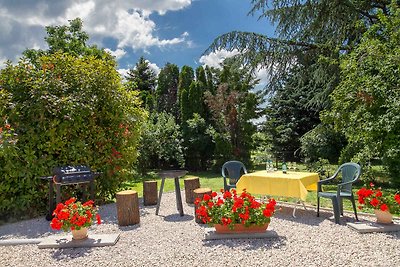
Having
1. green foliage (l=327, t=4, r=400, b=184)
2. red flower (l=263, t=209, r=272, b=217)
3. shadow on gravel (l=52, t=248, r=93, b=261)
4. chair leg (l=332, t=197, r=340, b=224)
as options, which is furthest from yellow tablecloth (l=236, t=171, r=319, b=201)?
shadow on gravel (l=52, t=248, r=93, b=261)

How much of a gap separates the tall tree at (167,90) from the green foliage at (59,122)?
485 inches

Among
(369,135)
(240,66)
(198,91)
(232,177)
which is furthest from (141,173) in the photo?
(369,135)

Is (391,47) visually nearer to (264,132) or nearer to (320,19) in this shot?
(320,19)

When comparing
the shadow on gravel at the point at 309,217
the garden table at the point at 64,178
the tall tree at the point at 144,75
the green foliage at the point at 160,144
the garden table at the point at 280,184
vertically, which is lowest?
the shadow on gravel at the point at 309,217

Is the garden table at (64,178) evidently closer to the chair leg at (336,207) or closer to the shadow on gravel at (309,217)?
the shadow on gravel at (309,217)

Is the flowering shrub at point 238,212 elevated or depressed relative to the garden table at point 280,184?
depressed

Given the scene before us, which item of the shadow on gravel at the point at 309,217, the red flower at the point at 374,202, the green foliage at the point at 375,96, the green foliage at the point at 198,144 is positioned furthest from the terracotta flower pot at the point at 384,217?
the green foliage at the point at 198,144

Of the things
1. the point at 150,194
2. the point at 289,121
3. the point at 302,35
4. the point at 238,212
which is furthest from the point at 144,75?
the point at 238,212

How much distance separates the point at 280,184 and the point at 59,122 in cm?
417

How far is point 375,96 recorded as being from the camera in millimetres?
6555

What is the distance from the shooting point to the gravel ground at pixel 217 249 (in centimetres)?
341

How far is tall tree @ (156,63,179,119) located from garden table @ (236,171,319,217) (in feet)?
45.2

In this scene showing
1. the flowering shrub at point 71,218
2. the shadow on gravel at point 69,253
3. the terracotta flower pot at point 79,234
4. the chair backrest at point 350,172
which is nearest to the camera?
the shadow on gravel at point 69,253

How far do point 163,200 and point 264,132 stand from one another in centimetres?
969
